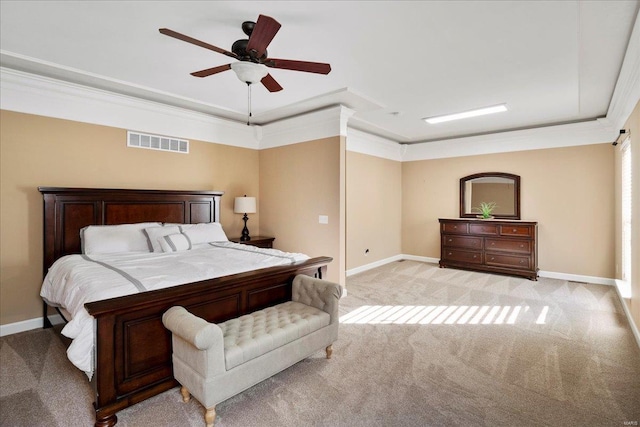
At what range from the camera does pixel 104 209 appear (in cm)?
375

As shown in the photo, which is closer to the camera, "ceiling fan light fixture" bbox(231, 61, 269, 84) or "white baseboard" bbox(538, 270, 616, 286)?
"ceiling fan light fixture" bbox(231, 61, 269, 84)

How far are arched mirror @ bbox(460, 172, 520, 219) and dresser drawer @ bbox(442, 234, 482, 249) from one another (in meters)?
0.67

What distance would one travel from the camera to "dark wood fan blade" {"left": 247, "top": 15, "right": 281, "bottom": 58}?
6.09 ft

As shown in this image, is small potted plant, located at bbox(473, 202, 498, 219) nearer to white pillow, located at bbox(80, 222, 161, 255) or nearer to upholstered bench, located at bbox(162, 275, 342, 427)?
upholstered bench, located at bbox(162, 275, 342, 427)

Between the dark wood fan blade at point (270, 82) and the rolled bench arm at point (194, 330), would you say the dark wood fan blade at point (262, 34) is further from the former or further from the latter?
the rolled bench arm at point (194, 330)

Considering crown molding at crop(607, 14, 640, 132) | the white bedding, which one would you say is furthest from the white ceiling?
the white bedding

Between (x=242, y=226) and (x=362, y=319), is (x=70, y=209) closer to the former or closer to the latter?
(x=242, y=226)

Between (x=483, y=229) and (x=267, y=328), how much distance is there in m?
4.98

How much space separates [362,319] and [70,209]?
3.59 meters

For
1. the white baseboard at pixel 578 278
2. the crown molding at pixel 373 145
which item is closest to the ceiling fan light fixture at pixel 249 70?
the crown molding at pixel 373 145

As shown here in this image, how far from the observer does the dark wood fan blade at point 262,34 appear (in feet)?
6.09

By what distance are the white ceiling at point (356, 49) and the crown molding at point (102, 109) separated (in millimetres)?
150

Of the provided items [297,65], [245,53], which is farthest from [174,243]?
[297,65]

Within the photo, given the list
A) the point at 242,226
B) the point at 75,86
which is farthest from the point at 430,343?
the point at 75,86
